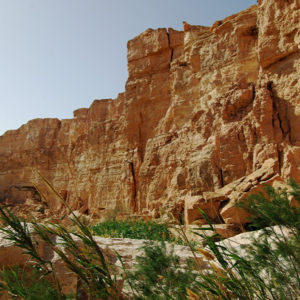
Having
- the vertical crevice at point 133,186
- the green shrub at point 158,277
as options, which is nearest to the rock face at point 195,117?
the vertical crevice at point 133,186

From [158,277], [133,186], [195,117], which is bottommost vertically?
[158,277]

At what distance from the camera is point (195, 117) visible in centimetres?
1625

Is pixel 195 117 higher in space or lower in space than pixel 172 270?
higher

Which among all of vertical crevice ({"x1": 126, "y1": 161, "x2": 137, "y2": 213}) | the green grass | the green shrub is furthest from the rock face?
the green shrub

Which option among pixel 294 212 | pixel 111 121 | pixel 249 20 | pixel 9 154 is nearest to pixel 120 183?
pixel 111 121

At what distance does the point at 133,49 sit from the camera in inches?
954

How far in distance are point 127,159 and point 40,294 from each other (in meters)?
20.2

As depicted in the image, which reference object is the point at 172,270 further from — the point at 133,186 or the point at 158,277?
the point at 133,186

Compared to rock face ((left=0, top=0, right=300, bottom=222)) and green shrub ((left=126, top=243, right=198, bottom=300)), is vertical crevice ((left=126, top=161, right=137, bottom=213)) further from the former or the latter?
green shrub ((left=126, top=243, right=198, bottom=300))

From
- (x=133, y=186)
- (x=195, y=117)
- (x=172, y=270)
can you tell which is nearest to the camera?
(x=172, y=270)

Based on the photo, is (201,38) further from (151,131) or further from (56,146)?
(56,146)

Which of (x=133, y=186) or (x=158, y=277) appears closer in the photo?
(x=158, y=277)

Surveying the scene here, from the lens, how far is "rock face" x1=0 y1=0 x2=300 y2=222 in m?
12.3

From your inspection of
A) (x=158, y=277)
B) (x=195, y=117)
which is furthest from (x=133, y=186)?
(x=158, y=277)
